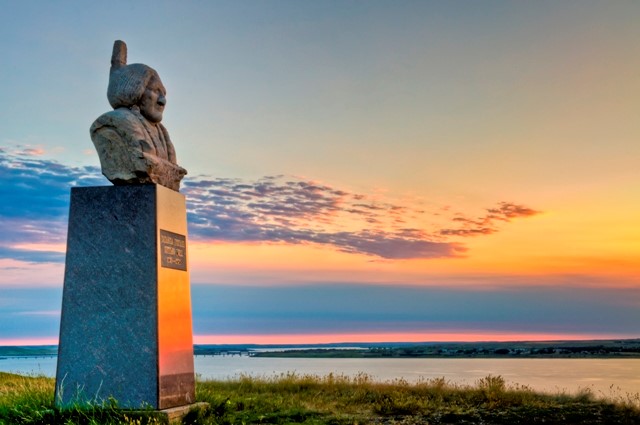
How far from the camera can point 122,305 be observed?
36.6 ft

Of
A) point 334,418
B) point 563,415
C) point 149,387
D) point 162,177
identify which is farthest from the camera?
point 563,415

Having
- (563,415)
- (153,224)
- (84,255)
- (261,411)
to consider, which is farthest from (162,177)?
(563,415)

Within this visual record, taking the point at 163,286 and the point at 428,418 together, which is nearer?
the point at 163,286

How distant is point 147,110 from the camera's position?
1243 centimetres

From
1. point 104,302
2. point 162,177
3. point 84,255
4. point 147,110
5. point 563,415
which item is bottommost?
point 563,415

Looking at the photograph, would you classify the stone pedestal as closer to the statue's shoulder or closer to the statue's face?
the statue's shoulder

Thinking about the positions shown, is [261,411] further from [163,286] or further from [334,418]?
[163,286]

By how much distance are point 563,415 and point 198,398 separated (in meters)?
6.80

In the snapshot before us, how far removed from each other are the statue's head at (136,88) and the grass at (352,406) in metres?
4.82

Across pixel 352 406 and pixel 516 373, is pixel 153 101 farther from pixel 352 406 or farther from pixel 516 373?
pixel 516 373

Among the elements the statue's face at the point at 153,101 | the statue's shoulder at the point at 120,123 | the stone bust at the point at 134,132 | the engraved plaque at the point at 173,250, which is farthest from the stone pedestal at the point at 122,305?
the statue's face at the point at 153,101

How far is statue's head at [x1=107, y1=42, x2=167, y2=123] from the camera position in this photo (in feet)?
40.1

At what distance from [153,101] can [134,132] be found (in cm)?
100

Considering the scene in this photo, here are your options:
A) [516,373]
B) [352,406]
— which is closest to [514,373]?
[516,373]
